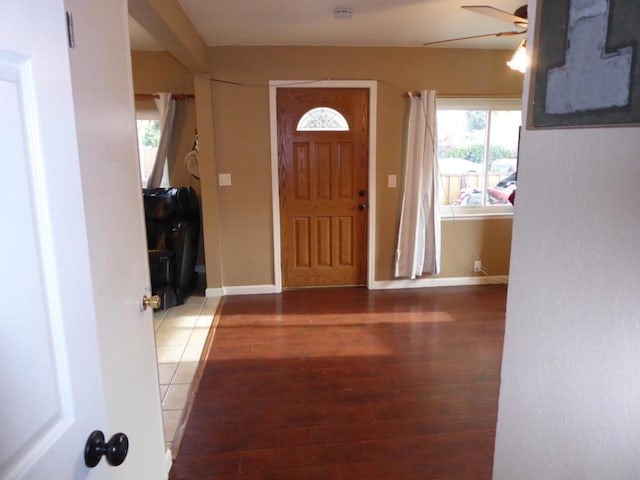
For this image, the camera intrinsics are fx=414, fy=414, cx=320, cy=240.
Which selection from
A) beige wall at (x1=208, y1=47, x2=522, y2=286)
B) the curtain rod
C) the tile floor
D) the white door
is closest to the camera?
the white door

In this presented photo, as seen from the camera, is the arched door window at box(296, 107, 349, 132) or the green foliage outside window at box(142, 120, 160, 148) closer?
the arched door window at box(296, 107, 349, 132)

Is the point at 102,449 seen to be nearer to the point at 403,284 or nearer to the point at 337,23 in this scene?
the point at 337,23

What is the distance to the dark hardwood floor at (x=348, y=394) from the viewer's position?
1.95 metres

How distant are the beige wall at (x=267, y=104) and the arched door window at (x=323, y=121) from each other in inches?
13.2

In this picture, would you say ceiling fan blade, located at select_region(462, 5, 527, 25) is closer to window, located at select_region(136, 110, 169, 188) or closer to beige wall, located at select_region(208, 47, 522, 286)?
beige wall, located at select_region(208, 47, 522, 286)

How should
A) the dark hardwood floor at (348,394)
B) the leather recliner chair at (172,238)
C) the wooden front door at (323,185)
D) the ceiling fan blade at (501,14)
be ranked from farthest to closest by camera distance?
the wooden front door at (323,185)
the leather recliner chair at (172,238)
the ceiling fan blade at (501,14)
the dark hardwood floor at (348,394)

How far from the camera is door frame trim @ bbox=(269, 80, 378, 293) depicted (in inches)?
162

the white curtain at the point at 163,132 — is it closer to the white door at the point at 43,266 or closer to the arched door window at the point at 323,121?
the arched door window at the point at 323,121

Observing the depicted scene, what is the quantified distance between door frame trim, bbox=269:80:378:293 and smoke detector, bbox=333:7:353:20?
91 cm

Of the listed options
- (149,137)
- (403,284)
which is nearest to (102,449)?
(403,284)

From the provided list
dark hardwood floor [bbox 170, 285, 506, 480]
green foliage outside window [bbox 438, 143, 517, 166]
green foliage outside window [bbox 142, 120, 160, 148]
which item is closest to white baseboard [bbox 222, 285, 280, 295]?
dark hardwood floor [bbox 170, 285, 506, 480]

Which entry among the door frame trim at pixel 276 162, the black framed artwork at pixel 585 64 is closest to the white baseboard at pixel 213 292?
the door frame trim at pixel 276 162

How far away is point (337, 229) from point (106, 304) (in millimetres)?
3429

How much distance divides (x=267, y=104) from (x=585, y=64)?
12.1 feet
